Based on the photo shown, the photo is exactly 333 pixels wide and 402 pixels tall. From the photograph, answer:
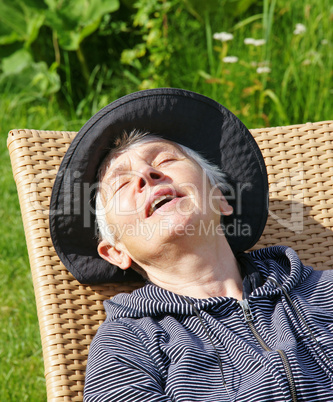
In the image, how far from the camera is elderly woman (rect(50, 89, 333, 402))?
1728 mm

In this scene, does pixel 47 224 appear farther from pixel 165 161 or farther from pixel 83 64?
pixel 83 64

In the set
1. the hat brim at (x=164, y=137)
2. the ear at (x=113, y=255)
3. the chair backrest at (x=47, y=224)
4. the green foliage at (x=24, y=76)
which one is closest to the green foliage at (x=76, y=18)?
the green foliage at (x=24, y=76)

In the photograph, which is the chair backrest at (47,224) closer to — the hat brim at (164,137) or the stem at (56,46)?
the hat brim at (164,137)

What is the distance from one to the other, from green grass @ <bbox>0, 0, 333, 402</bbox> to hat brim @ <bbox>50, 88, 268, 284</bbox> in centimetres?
97

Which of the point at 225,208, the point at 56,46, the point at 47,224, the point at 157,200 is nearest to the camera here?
the point at 157,200

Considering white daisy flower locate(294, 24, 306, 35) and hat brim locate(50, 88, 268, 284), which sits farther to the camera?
white daisy flower locate(294, 24, 306, 35)

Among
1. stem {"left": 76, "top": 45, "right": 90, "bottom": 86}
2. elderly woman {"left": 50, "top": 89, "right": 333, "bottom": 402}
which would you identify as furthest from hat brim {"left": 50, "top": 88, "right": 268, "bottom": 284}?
stem {"left": 76, "top": 45, "right": 90, "bottom": 86}

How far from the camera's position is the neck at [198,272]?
2.11 meters

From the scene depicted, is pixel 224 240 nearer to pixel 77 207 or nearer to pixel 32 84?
pixel 77 207

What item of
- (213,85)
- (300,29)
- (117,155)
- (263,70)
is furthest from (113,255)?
(300,29)

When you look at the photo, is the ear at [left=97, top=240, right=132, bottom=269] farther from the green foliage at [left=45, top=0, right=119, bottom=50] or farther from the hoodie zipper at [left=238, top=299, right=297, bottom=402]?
the green foliage at [left=45, top=0, right=119, bottom=50]

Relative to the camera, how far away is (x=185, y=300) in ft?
6.54

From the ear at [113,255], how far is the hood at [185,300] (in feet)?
0.55

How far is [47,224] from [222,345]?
1.06 m
